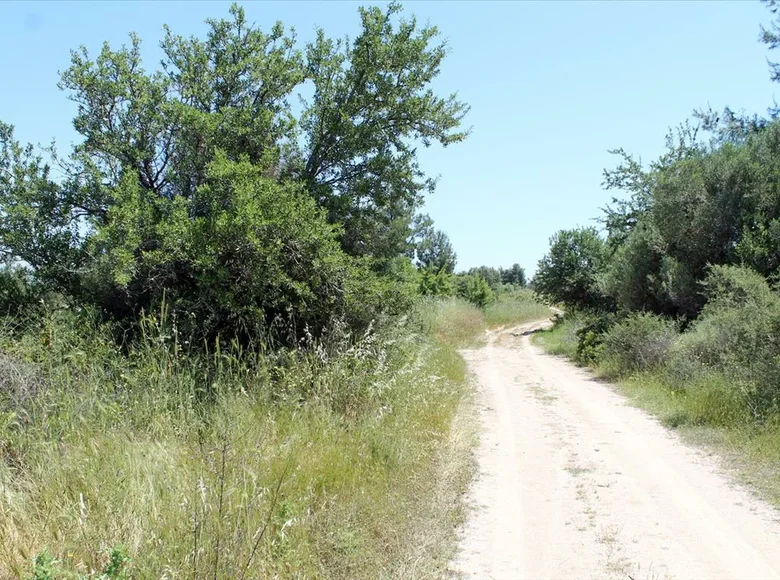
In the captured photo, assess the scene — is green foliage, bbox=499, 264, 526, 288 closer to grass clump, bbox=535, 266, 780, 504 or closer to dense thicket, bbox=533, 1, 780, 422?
dense thicket, bbox=533, 1, 780, 422

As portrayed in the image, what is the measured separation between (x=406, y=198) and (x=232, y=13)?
480 cm

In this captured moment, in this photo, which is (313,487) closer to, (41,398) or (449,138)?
(41,398)

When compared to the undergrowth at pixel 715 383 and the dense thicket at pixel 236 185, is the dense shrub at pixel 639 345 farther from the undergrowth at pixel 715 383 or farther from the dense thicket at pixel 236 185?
the dense thicket at pixel 236 185

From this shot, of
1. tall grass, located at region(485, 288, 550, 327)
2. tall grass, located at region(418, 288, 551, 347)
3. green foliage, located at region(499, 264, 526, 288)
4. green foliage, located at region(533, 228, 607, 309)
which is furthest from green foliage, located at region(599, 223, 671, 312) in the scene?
green foliage, located at region(499, 264, 526, 288)

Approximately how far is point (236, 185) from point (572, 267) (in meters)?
25.8

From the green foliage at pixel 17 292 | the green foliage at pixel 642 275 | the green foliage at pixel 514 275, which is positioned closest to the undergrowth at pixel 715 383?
the green foliage at pixel 642 275

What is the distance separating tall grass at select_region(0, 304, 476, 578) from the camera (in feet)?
12.8

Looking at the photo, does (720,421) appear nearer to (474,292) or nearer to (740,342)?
(740,342)

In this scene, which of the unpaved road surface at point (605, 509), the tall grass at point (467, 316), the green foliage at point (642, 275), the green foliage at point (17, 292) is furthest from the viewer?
the tall grass at point (467, 316)

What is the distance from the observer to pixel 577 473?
24.1 ft

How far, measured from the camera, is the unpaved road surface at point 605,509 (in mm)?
4902

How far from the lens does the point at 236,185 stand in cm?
902

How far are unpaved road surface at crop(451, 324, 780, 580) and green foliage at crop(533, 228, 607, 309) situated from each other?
71.0 ft

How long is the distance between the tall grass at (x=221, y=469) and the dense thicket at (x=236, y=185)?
49.7 inches
